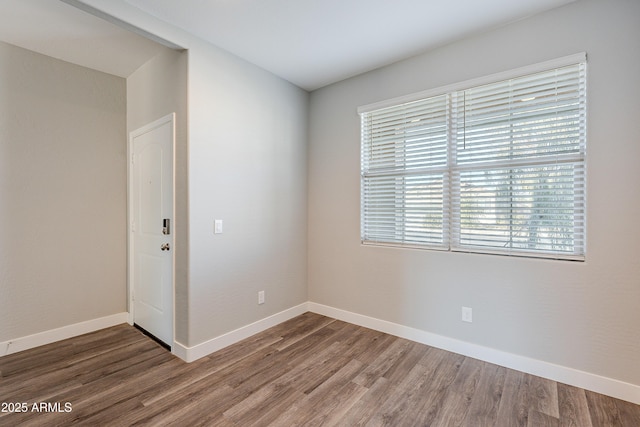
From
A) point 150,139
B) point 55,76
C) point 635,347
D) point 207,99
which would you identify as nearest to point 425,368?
point 635,347

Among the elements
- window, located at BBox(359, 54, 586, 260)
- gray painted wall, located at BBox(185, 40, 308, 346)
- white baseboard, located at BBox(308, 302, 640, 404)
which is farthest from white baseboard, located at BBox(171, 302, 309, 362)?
window, located at BBox(359, 54, 586, 260)

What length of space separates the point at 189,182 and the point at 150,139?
87cm

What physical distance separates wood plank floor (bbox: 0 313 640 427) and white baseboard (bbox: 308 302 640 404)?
55mm

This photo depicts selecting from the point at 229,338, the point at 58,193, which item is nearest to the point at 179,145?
the point at 58,193

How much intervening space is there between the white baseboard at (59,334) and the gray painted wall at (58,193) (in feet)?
0.17

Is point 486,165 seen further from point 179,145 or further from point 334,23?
point 179,145

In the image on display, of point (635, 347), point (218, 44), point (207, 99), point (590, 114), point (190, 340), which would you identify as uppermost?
point (218, 44)

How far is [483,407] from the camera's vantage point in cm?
188

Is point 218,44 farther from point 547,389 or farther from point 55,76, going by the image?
point 547,389

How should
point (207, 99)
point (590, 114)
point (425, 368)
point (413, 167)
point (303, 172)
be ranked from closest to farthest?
point (590, 114), point (425, 368), point (207, 99), point (413, 167), point (303, 172)

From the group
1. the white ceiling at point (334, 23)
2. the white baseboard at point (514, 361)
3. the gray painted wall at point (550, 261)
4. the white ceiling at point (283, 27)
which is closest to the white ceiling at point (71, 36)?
the white ceiling at point (283, 27)

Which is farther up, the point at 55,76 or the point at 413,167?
the point at 55,76

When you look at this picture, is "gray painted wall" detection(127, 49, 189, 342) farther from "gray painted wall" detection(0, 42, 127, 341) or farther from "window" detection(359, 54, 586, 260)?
"window" detection(359, 54, 586, 260)

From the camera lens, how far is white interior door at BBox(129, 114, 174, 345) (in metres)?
2.65
